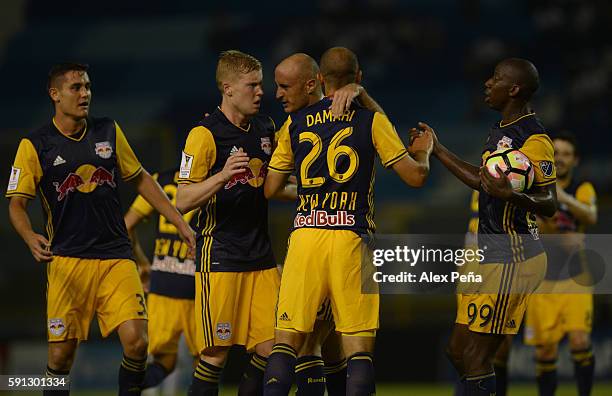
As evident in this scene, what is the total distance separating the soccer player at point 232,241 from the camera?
6.33 m

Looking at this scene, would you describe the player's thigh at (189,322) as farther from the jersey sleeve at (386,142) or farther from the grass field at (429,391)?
the grass field at (429,391)

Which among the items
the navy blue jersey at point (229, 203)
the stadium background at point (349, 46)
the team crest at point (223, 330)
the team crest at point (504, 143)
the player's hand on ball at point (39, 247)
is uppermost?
the stadium background at point (349, 46)

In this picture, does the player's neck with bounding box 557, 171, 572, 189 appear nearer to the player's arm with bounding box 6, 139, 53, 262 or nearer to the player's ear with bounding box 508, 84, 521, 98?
the player's ear with bounding box 508, 84, 521, 98

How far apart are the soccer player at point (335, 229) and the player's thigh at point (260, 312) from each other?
423 millimetres

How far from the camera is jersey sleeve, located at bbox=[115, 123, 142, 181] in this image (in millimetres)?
6953

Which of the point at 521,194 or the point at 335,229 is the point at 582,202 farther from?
the point at 335,229

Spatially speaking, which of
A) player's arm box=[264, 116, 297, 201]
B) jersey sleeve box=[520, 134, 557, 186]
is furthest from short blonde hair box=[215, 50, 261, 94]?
jersey sleeve box=[520, 134, 557, 186]

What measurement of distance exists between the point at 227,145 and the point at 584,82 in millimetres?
11570

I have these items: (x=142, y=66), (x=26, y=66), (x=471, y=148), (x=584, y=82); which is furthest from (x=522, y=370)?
(x=26, y=66)

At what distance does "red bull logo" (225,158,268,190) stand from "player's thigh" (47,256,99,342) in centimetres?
112

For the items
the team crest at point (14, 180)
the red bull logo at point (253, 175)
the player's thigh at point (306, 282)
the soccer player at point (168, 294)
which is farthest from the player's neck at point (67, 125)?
the player's thigh at point (306, 282)

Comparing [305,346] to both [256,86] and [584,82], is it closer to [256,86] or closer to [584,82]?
[256,86]

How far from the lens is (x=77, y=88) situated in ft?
22.6

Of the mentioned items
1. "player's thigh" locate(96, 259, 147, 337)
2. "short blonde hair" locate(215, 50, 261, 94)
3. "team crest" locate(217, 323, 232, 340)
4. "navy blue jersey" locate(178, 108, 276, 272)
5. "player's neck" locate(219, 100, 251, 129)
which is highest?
"short blonde hair" locate(215, 50, 261, 94)
